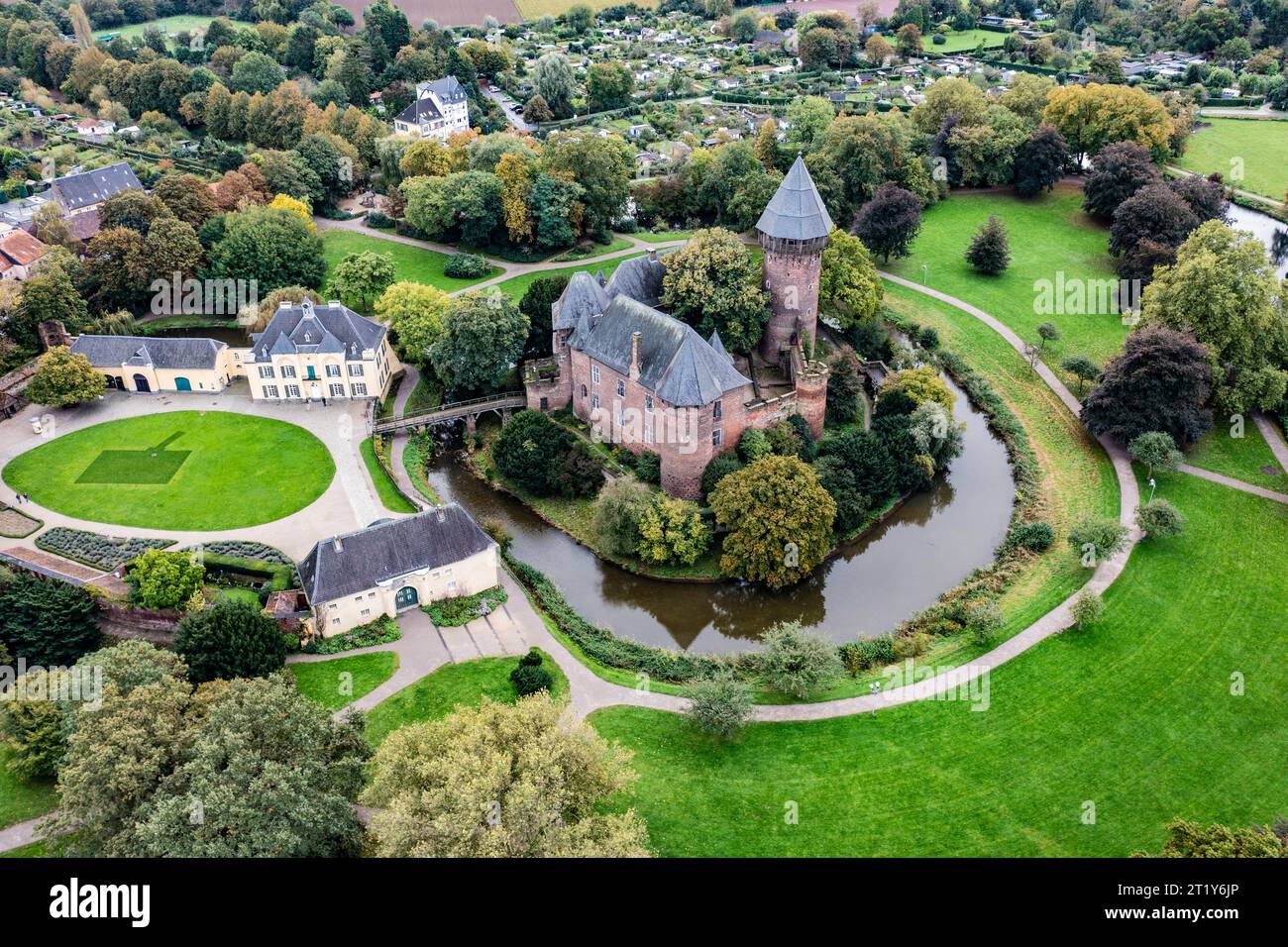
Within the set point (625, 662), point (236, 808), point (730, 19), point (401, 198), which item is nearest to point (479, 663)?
point (625, 662)

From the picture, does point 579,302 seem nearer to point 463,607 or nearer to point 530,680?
point 463,607

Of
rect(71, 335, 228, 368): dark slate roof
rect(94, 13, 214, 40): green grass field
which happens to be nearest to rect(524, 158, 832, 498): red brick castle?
rect(71, 335, 228, 368): dark slate roof

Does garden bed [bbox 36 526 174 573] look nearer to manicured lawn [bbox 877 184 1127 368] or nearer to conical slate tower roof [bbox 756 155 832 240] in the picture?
conical slate tower roof [bbox 756 155 832 240]

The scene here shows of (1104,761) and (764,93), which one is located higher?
(764,93)

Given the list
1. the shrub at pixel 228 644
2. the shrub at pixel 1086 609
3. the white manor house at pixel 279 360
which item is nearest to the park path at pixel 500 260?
the white manor house at pixel 279 360

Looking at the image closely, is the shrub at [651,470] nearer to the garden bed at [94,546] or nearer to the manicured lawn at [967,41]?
the garden bed at [94,546]

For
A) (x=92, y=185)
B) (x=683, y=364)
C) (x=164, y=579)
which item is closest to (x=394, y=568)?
(x=164, y=579)

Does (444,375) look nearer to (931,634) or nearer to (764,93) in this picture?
(931,634)

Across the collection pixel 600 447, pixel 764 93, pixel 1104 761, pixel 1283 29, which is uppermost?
pixel 1283 29
